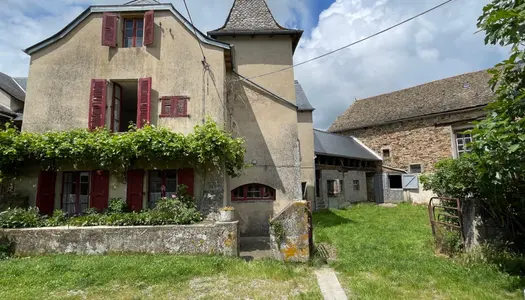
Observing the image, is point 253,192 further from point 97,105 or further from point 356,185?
point 356,185

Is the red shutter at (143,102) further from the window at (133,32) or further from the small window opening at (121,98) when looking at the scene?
the window at (133,32)

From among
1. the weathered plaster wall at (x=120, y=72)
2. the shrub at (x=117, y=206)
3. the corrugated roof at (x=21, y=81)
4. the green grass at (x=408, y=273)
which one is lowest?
the green grass at (x=408, y=273)

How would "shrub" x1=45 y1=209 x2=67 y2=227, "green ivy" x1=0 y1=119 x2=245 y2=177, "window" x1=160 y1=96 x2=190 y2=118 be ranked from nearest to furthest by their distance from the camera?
1. "shrub" x1=45 y1=209 x2=67 y2=227
2. "green ivy" x1=0 y1=119 x2=245 y2=177
3. "window" x1=160 y1=96 x2=190 y2=118

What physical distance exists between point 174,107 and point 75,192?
4.15 m

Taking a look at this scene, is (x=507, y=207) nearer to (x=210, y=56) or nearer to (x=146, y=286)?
(x=146, y=286)

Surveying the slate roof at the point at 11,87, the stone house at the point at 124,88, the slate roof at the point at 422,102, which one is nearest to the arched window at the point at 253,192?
the stone house at the point at 124,88

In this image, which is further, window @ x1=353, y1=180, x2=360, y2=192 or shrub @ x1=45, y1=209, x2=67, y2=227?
window @ x1=353, y1=180, x2=360, y2=192

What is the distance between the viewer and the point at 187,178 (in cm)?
815

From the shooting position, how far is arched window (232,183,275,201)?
10250 mm

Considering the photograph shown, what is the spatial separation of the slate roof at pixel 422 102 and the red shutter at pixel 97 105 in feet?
61.5

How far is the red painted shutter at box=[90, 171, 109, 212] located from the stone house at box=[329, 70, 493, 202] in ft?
57.8

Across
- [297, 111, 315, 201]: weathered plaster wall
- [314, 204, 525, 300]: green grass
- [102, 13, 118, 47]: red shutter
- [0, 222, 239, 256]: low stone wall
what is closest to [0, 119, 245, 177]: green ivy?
[0, 222, 239, 256]: low stone wall

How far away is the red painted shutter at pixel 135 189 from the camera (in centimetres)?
812

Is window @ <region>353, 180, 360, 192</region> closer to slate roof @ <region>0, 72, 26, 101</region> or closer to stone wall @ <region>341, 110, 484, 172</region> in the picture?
stone wall @ <region>341, 110, 484, 172</region>
